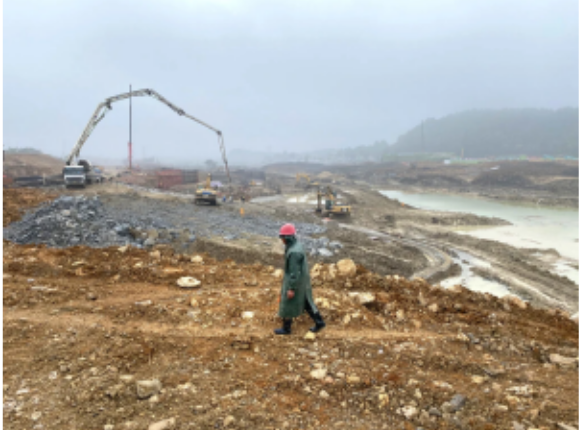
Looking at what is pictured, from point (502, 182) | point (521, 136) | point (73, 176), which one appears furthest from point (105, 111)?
point (521, 136)

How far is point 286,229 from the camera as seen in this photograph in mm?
4320

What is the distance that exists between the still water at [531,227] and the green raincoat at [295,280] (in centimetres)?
1607

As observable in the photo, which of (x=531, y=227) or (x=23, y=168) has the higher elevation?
(x=23, y=168)

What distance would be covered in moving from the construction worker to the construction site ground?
243 mm

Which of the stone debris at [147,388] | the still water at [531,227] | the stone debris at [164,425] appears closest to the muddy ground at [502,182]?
the still water at [531,227]

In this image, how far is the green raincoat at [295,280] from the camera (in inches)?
166

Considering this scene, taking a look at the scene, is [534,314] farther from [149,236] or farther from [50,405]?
[149,236]

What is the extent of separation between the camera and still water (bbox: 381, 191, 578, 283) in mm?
19383

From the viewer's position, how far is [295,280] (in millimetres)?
4211

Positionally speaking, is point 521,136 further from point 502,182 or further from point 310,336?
point 310,336

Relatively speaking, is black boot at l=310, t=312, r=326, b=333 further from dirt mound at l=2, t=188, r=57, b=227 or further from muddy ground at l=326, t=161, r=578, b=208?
muddy ground at l=326, t=161, r=578, b=208

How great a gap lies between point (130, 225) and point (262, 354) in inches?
459

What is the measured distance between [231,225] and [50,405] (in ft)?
47.6

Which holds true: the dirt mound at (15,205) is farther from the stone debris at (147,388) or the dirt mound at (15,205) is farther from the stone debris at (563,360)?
the stone debris at (563,360)
